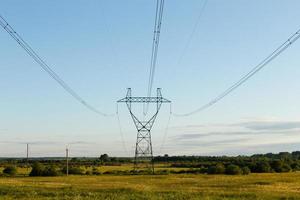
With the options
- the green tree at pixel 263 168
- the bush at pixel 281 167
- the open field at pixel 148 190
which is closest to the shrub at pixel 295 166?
the bush at pixel 281 167

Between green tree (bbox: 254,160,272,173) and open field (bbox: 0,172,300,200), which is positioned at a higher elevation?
green tree (bbox: 254,160,272,173)

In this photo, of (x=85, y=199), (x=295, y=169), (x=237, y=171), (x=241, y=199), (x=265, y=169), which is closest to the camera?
(x=85, y=199)

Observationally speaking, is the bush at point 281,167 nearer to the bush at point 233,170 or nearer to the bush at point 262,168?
the bush at point 262,168

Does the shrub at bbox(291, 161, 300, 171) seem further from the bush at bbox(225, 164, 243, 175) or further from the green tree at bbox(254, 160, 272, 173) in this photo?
the bush at bbox(225, 164, 243, 175)

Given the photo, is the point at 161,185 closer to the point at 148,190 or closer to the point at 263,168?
the point at 148,190

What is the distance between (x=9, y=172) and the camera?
138m

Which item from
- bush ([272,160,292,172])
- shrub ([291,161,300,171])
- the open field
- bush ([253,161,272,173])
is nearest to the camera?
the open field

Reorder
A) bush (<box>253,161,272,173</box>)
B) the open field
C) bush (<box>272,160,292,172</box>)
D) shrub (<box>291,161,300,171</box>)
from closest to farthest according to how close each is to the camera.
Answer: the open field → bush (<box>253,161,272,173</box>) → bush (<box>272,160,292,172</box>) → shrub (<box>291,161,300,171</box>)

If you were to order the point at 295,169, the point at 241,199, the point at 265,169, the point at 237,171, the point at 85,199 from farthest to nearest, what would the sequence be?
the point at 295,169
the point at 265,169
the point at 237,171
the point at 241,199
the point at 85,199

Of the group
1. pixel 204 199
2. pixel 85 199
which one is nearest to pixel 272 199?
pixel 204 199

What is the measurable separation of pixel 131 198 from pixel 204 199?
619cm

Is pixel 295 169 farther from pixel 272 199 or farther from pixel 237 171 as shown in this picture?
pixel 272 199

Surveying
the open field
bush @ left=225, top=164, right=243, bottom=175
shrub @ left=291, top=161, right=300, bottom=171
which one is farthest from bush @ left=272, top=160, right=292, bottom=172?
the open field

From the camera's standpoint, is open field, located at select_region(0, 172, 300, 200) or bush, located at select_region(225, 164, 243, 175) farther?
bush, located at select_region(225, 164, 243, 175)
